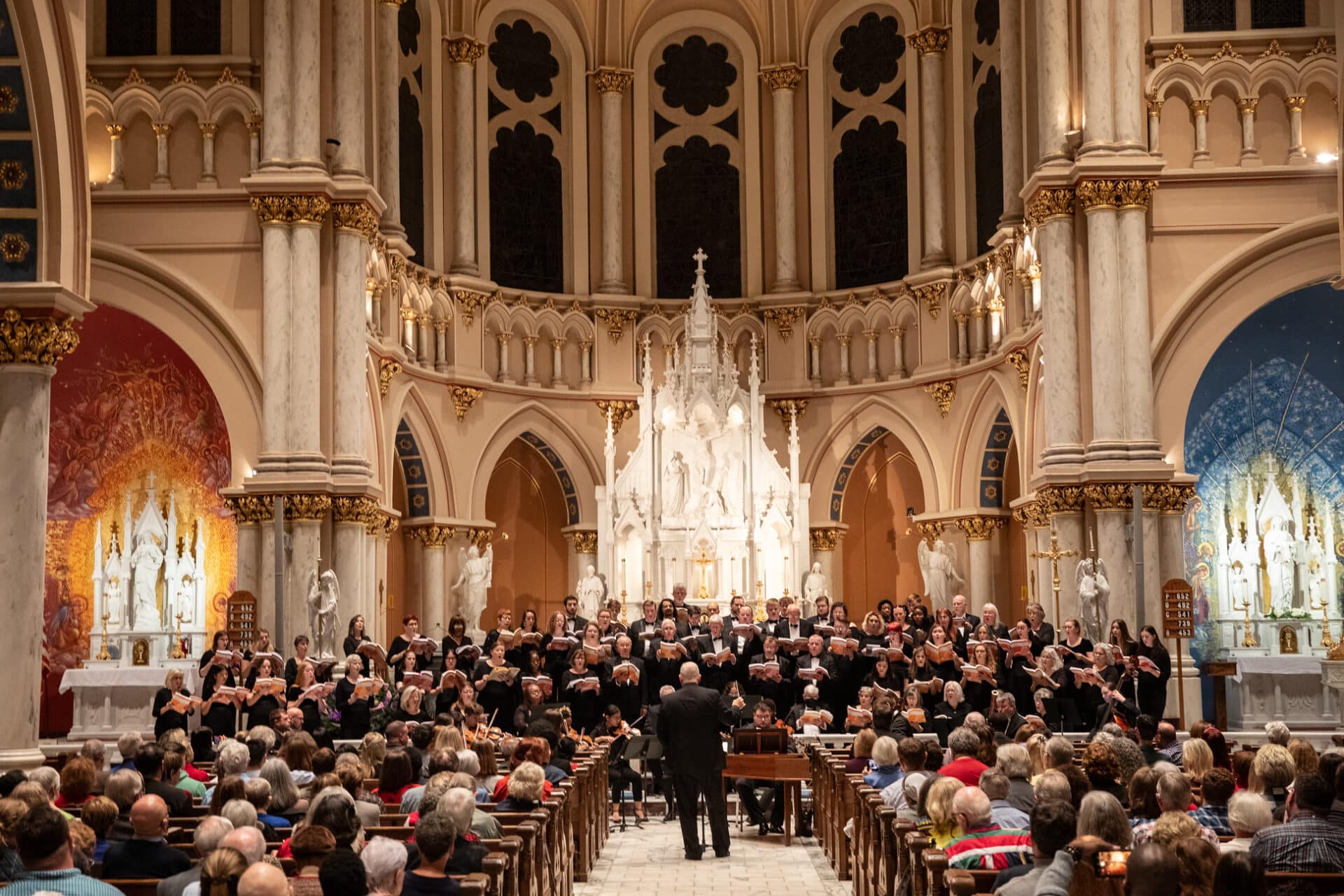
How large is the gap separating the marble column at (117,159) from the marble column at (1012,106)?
11077 millimetres

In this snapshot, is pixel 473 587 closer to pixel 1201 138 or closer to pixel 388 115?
pixel 388 115

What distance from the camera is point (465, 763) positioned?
9.20m

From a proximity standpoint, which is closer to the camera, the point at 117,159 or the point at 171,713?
the point at 171,713

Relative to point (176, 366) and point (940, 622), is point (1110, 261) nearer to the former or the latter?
point (940, 622)

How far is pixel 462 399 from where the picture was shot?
2422cm

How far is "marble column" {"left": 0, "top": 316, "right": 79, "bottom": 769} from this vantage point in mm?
11727

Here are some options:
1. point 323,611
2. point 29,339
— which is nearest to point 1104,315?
point 323,611

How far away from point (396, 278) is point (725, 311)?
20.5 feet

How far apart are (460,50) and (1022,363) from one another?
10.1 metres

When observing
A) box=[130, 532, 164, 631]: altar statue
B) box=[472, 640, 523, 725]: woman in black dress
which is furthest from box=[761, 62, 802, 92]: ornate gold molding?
box=[472, 640, 523, 725]: woman in black dress

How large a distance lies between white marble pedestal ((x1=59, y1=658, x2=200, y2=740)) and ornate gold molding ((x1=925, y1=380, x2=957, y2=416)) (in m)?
11.9

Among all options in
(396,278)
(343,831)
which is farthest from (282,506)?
(343,831)

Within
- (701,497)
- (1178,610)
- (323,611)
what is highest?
(701,497)

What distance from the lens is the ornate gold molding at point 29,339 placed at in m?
12.0
